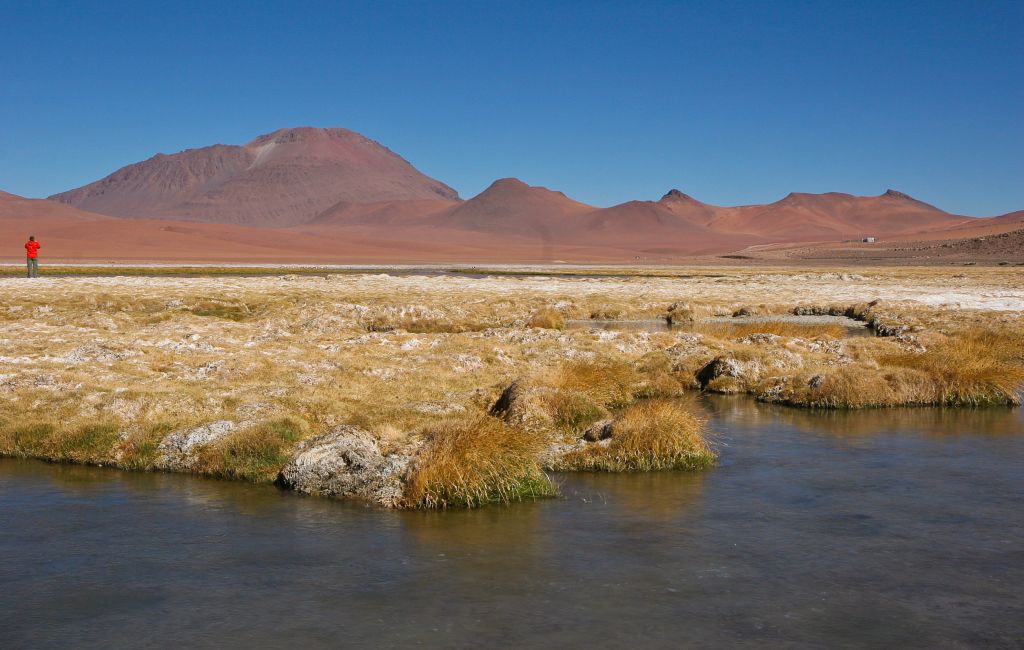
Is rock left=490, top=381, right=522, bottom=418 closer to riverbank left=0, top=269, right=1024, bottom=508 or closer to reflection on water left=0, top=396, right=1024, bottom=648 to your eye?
riverbank left=0, top=269, right=1024, bottom=508

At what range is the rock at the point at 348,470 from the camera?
1466cm

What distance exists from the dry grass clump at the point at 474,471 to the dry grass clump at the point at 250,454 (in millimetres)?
2825

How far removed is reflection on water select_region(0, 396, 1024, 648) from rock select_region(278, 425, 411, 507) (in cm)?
39

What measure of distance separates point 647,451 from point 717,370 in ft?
29.5

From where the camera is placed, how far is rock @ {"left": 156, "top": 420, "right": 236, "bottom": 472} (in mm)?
16188

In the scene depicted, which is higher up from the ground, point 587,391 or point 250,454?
point 587,391

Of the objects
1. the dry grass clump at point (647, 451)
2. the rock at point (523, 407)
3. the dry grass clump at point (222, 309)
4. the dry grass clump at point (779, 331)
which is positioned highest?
the dry grass clump at point (222, 309)

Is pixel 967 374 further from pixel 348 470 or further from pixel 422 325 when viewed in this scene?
pixel 422 325

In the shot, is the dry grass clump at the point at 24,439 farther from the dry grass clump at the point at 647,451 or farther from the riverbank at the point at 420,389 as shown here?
the dry grass clump at the point at 647,451

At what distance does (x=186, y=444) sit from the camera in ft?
54.2

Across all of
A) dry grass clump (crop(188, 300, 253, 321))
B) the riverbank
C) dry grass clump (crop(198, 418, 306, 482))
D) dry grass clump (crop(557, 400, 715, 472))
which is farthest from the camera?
dry grass clump (crop(188, 300, 253, 321))

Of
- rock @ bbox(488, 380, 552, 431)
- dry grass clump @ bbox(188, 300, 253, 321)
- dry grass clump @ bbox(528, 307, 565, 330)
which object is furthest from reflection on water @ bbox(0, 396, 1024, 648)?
dry grass clump @ bbox(188, 300, 253, 321)

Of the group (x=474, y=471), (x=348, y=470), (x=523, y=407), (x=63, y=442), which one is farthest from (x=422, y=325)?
(x=474, y=471)

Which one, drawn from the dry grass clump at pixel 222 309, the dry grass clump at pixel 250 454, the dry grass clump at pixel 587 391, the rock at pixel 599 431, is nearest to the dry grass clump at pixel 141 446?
the dry grass clump at pixel 250 454
